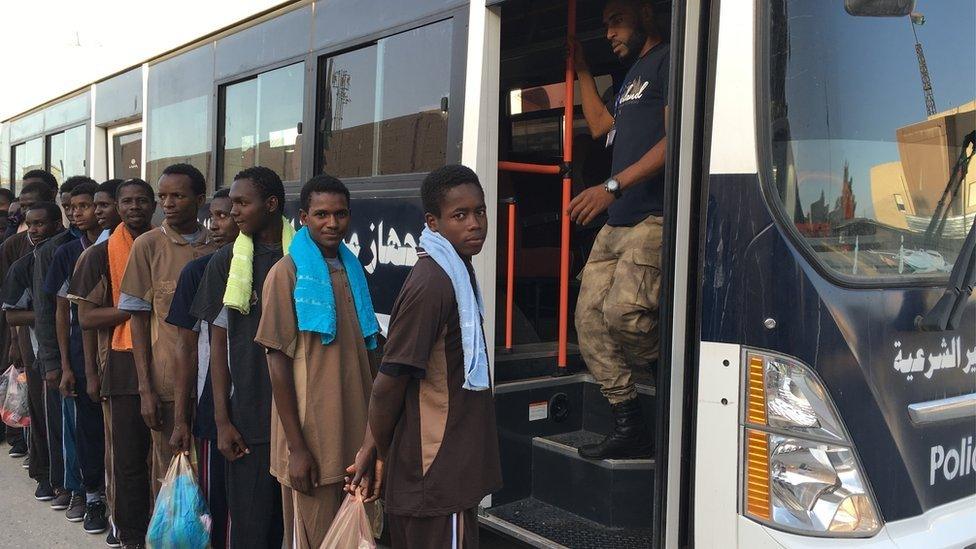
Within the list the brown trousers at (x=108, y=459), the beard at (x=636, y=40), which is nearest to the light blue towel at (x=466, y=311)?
the beard at (x=636, y=40)

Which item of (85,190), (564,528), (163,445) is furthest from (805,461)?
(85,190)

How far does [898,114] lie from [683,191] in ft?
Answer: 2.24

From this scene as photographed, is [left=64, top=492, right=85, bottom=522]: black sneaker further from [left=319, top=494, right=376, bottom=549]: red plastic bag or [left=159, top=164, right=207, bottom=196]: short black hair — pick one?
[left=319, top=494, right=376, bottom=549]: red plastic bag

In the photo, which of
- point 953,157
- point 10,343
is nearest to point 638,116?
point 953,157

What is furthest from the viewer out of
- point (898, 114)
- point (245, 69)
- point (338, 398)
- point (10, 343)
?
point (10, 343)

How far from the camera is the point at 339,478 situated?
2.79 metres

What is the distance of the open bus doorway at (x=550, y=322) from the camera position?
3.13 meters

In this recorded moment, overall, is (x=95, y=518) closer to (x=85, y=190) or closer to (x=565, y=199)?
(x=85, y=190)

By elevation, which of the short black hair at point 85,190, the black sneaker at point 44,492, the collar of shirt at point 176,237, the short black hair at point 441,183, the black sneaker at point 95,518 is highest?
the short black hair at point 85,190

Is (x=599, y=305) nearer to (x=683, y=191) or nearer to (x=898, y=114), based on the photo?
(x=683, y=191)

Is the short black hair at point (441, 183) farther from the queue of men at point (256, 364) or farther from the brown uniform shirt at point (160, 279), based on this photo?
the brown uniform shirt at point (160, 279)

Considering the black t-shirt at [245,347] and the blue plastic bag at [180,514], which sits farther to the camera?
the blue plastic bag at [180,514]

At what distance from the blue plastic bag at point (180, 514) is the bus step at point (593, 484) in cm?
142

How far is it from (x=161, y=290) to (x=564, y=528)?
2081 millimetres
